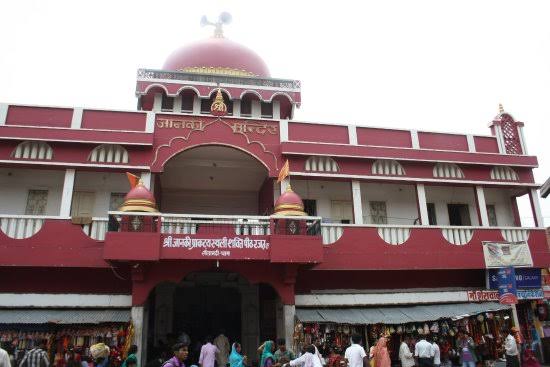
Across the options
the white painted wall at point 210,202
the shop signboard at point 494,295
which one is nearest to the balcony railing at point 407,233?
the shop signboard at point 494,295

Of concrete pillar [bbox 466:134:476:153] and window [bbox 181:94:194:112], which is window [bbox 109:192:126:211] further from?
concrete pillar [bbox 466:134:476:153]

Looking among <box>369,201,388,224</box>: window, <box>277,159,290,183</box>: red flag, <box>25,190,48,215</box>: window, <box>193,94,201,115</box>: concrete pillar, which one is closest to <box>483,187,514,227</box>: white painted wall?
<box>369,201,388,224</box>: window

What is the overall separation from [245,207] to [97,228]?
19.2 feet

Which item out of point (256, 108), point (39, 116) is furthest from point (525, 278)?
point (39, 116)

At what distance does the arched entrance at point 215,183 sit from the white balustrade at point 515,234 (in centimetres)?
716

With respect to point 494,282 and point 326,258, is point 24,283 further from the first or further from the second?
point 494,282

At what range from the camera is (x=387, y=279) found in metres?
13.4

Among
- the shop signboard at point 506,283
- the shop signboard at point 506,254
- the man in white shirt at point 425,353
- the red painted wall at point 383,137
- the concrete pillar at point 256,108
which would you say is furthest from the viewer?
the concrete pillar at point 256,108

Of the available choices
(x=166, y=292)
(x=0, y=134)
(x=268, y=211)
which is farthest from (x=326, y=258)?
(x=0, y=134)

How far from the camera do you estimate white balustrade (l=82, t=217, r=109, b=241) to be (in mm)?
11641

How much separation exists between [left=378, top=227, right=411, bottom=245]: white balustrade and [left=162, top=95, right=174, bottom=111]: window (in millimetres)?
8922

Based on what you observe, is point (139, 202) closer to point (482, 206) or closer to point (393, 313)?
point (393, 313)

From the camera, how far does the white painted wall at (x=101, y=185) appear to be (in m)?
13.8

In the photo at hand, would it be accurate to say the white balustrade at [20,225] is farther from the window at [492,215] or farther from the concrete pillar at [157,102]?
the window at [492,215]
